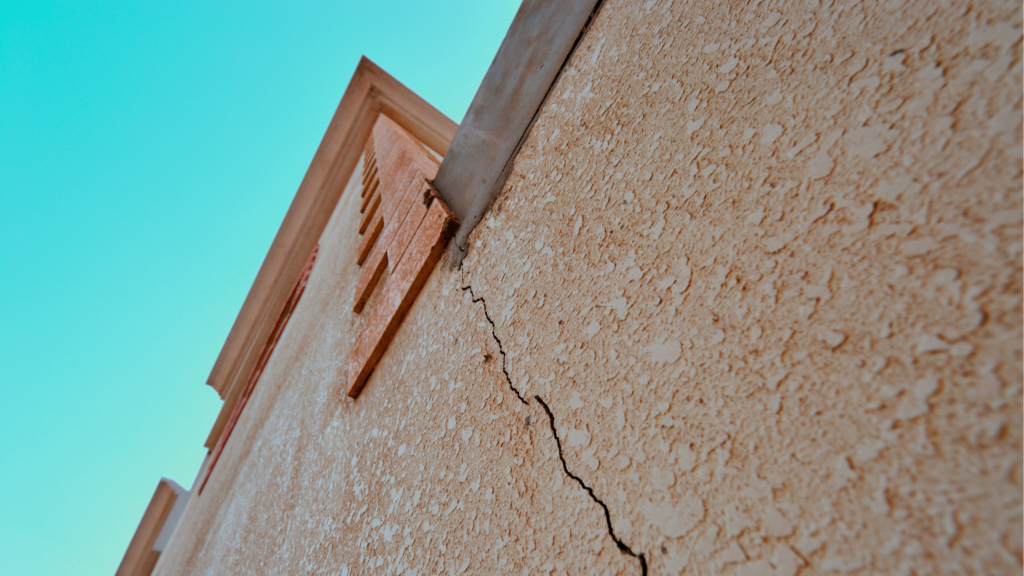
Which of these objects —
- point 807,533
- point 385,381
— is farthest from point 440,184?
point 807,533

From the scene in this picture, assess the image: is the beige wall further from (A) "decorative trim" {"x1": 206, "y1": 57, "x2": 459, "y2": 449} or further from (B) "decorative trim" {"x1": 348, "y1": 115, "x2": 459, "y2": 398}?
(A) "decorative trim" {"x1": 206, "y1": 57, "x2": 459, "y2": 449}

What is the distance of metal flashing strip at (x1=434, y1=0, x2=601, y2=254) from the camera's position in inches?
44.4

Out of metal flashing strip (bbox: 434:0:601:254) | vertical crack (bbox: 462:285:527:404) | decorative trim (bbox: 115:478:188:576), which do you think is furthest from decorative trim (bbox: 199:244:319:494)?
vertical crack (bbox: 462:285:527:404)

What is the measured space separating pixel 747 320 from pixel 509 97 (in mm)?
957

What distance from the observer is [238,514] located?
2.12 meters

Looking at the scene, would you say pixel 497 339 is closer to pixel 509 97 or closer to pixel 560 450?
pixel 560 450

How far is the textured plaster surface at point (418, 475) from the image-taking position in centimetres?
65

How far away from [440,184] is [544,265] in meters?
0.70

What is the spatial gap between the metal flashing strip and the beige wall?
0.09 meters

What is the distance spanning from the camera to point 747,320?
1.68 feet

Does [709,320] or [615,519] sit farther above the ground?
[709,320]

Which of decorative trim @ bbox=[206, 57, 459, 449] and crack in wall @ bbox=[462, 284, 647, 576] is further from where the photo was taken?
decorative trim @ bbox=[206, 57, 459, 449]

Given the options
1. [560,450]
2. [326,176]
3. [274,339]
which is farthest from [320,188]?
[560,450]

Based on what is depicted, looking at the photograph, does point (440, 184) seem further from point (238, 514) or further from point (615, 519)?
point (238, 514)
